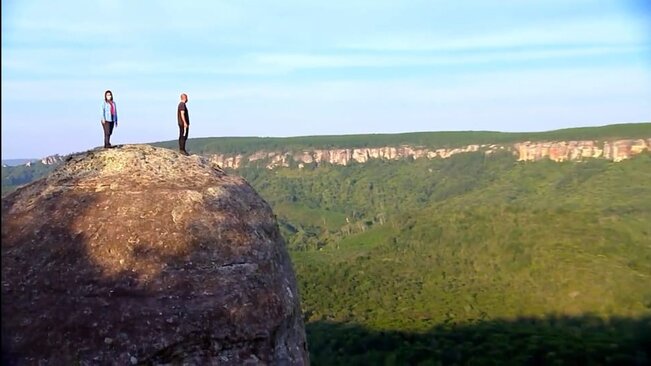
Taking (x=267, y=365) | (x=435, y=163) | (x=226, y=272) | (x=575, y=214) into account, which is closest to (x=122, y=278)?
(x=226, y=272)

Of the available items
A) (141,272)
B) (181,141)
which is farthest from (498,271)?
(141,272)

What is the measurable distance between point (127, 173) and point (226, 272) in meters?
2.74

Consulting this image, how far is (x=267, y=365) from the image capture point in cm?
998

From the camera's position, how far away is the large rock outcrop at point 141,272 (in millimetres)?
8953

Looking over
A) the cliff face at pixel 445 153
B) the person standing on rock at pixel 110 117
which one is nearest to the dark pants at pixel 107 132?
the person standing on rock at pixel 110 117

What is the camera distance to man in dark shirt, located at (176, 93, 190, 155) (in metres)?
13.5

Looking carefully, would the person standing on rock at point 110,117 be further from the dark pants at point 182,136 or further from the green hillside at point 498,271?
the green hillside at point 498,271

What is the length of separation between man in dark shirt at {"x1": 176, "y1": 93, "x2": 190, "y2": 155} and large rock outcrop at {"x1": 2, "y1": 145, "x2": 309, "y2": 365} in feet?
6.04

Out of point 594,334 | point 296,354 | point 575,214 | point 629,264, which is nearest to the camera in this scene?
point 296,354

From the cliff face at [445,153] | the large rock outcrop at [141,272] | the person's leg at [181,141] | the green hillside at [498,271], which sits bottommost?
the green hillside at [498,271]

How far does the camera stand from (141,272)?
31.4 ft

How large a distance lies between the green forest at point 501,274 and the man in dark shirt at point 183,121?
3479 centimetres

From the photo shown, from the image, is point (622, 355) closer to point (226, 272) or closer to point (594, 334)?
point (594, 334)

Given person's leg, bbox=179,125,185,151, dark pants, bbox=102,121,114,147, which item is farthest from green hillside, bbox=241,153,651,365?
dark pants, bbox=102,121,114,147
